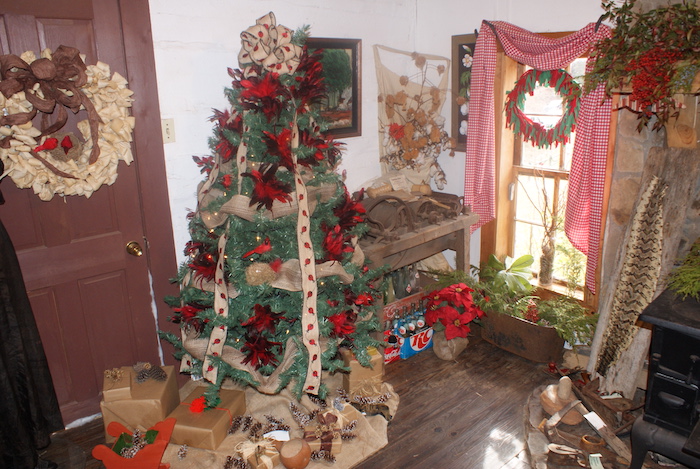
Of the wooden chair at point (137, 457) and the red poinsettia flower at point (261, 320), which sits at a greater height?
the red poinsettia flower at point (261, 320)

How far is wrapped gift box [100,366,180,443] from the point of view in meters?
2.83

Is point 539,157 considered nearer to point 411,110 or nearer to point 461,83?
point 461,83

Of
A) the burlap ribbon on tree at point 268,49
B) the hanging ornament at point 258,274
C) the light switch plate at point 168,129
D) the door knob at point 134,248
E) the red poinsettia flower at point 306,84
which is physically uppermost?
the burlap ribbon on tree at point 268,49

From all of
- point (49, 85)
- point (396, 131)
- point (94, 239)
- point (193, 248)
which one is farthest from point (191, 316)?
point (396, 131)

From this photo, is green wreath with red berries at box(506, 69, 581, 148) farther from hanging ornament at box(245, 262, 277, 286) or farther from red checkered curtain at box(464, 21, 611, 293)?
hanging ornament at box(245, 262, 277, 286)

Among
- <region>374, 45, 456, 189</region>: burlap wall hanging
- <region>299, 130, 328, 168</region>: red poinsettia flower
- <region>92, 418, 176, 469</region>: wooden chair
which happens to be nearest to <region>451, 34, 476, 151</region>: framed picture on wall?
<region>374, 45, 456, 189</region>: burlap wall hanging

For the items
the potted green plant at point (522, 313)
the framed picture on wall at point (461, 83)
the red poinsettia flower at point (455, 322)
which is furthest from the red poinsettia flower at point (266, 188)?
the framed picture on wall at point (461, 83)

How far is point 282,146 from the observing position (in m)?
2.69

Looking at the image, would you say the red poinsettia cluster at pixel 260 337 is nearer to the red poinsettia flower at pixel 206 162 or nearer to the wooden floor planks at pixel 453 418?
the wooden floor planks at pixel 453 418

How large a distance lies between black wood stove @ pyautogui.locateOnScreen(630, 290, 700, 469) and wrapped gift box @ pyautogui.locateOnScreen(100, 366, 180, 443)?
2.30m

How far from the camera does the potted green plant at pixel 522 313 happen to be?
3.51 m

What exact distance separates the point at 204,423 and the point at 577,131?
273 centimetres

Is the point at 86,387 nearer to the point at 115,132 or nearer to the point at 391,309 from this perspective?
the point at 115,132

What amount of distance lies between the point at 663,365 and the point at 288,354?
171 centimetres
